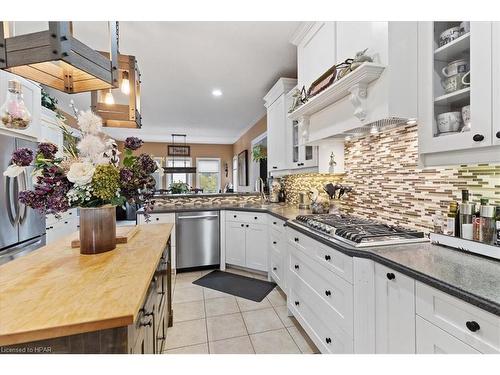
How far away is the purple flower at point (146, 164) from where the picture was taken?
1.39m

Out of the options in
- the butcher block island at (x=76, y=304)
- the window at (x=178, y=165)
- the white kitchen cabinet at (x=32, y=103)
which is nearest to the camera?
the butcher block island at (x=76, y=304)

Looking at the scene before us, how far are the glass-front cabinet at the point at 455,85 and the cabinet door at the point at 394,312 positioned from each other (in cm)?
71

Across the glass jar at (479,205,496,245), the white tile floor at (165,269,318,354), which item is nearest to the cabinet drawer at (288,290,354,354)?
the white tile floor at (165,269,318,354)

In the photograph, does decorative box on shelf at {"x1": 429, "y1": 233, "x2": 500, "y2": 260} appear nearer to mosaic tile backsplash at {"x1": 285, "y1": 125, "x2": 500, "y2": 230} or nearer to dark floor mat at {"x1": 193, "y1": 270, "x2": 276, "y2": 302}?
mosaic tile backsplash at {"x1": 285, "y1": 125, "x2": 500, "y2": 230}

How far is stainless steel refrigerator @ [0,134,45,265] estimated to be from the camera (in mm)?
2161

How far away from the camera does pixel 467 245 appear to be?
126 centimetres

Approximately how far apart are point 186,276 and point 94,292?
281 cm

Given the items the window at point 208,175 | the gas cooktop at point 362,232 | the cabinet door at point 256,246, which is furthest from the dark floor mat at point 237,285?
the window at point 208,175

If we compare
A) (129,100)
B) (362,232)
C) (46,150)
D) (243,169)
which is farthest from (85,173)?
(243,169)

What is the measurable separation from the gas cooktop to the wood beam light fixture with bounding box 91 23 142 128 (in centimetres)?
156

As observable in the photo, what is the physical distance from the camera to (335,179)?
2.77 m

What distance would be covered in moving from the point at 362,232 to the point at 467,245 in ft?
1.70

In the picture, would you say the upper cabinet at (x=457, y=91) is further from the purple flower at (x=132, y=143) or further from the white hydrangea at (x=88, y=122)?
the white hydrangea at (x=88, y=122)
